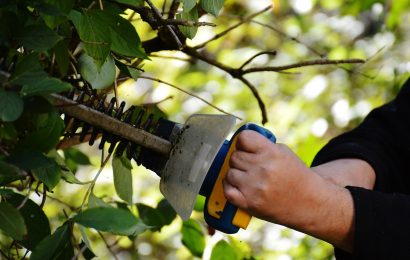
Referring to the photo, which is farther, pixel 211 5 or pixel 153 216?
pixel 153 216

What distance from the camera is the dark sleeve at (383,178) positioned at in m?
1.17

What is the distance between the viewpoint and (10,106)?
73 cm

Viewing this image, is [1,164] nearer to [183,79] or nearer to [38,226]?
[38,226]

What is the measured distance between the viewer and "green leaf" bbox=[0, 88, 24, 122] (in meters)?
0.73

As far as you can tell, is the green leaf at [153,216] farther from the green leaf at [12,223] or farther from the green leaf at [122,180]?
the green leaf at [12,223]

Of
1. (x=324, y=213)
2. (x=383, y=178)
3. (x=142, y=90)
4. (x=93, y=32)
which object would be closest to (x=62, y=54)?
(x=93, y=32)

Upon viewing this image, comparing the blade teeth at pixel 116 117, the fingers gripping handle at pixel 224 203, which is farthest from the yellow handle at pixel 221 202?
the blade teeth at pixel 116 117

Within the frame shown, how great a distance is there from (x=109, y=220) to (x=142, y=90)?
8.11 ft

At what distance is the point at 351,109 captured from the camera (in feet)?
10.1

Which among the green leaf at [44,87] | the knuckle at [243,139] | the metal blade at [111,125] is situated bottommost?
the metal blade at [111,125]

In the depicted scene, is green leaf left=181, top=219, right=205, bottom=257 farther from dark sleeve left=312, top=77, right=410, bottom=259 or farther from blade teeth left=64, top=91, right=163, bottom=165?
blade teeth left=64, top=91, right=163, bottom=165

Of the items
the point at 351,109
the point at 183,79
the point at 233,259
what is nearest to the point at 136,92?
the point at 183,79

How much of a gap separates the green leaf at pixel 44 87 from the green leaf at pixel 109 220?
14 centimetres

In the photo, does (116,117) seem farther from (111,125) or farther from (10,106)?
(10,106)
